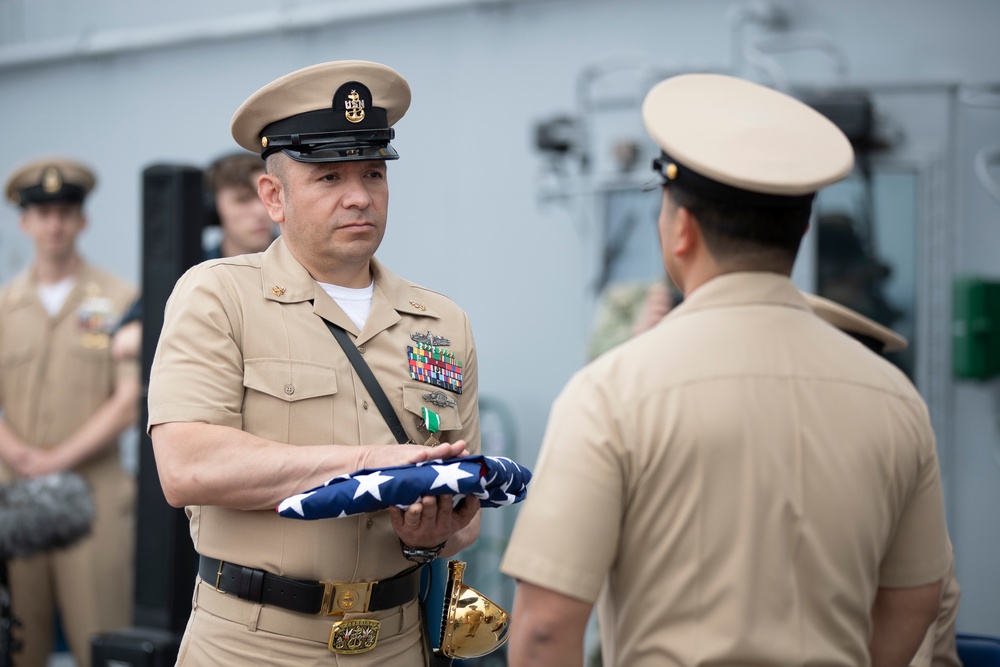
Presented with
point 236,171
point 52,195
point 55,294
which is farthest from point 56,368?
point 236,171

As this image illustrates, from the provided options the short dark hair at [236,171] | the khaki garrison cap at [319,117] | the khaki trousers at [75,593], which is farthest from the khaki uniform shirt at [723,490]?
the khaki trousers at [75,593]

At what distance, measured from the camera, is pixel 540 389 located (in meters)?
5.76

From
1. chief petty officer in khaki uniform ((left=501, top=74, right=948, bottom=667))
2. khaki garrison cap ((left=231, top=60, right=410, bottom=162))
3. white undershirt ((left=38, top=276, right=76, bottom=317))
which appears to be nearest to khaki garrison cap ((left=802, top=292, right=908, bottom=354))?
chief petty officer in khaki uniform ((left=501, top=74, right=948, bottom=667))

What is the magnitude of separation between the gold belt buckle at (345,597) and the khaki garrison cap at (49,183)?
3240 mm

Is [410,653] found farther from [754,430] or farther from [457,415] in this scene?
[754,430]

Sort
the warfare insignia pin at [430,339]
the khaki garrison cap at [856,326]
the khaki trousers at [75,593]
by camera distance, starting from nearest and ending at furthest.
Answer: the warfare insignia pin at [430,339], the khaki garrison cap at [856,326], the khaki trousers at [75,593]

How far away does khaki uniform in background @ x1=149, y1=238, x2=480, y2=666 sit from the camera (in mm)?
2018

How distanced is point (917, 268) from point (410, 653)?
3102 mm

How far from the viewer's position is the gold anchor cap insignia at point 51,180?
482cm

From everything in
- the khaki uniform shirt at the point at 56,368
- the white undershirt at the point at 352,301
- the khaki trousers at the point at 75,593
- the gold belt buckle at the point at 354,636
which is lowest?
the khaki trousers at the point at 75,593

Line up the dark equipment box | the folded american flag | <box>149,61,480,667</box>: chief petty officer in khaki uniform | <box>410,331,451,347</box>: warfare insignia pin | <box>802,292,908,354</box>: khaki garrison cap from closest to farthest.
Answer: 1. the folded american flag
2. <box>149,61,480,667</box>: chief petty officer in khaki uniform
3. <box>410,331,451,347</box>: warfare insignia pin
4. <box>802,292,908,354</box>: khaki garrison cap
5. the dark equipment box

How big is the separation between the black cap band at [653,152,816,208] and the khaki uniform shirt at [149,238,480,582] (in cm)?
73

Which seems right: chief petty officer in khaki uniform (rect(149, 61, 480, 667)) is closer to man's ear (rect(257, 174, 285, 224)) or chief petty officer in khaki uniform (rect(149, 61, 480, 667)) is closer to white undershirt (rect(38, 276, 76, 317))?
Result: man's ear (rect(257, 174, 285, 224))

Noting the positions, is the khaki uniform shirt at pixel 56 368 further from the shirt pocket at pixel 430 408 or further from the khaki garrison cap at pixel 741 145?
the khaki garrison cap at pixel 741 145
